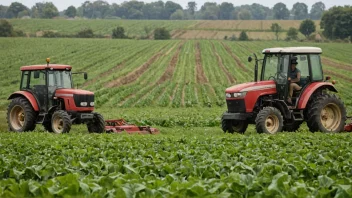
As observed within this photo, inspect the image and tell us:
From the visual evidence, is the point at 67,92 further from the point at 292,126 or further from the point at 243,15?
the point at 243,15

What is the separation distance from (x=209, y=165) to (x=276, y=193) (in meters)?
2.80

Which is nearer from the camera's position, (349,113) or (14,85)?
(349,113)

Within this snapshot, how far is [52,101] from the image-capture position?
65.3ft

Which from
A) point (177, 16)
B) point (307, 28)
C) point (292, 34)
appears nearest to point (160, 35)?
point (292, 34)

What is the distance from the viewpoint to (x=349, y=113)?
1043 inches

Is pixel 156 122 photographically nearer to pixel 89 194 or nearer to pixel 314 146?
pixel 314 146

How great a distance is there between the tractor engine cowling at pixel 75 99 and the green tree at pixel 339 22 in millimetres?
78682

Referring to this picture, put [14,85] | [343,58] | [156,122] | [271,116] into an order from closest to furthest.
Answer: [271,116]
[156,122]
[14,85]
[343,58]

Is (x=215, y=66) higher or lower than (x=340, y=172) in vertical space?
lower

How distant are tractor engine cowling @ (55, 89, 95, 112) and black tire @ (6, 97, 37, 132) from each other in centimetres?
115

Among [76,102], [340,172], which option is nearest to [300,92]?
[76,102]

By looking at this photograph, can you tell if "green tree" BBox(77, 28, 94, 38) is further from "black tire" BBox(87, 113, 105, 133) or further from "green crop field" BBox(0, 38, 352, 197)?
"black tire" BBox(87, 113, 105, 133)

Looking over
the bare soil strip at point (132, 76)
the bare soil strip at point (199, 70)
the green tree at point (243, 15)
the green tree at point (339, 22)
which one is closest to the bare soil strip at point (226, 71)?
the bare soil strip at point (199, 70)

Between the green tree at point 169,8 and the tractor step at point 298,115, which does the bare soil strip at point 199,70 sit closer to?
the tractor step at point 298,115
